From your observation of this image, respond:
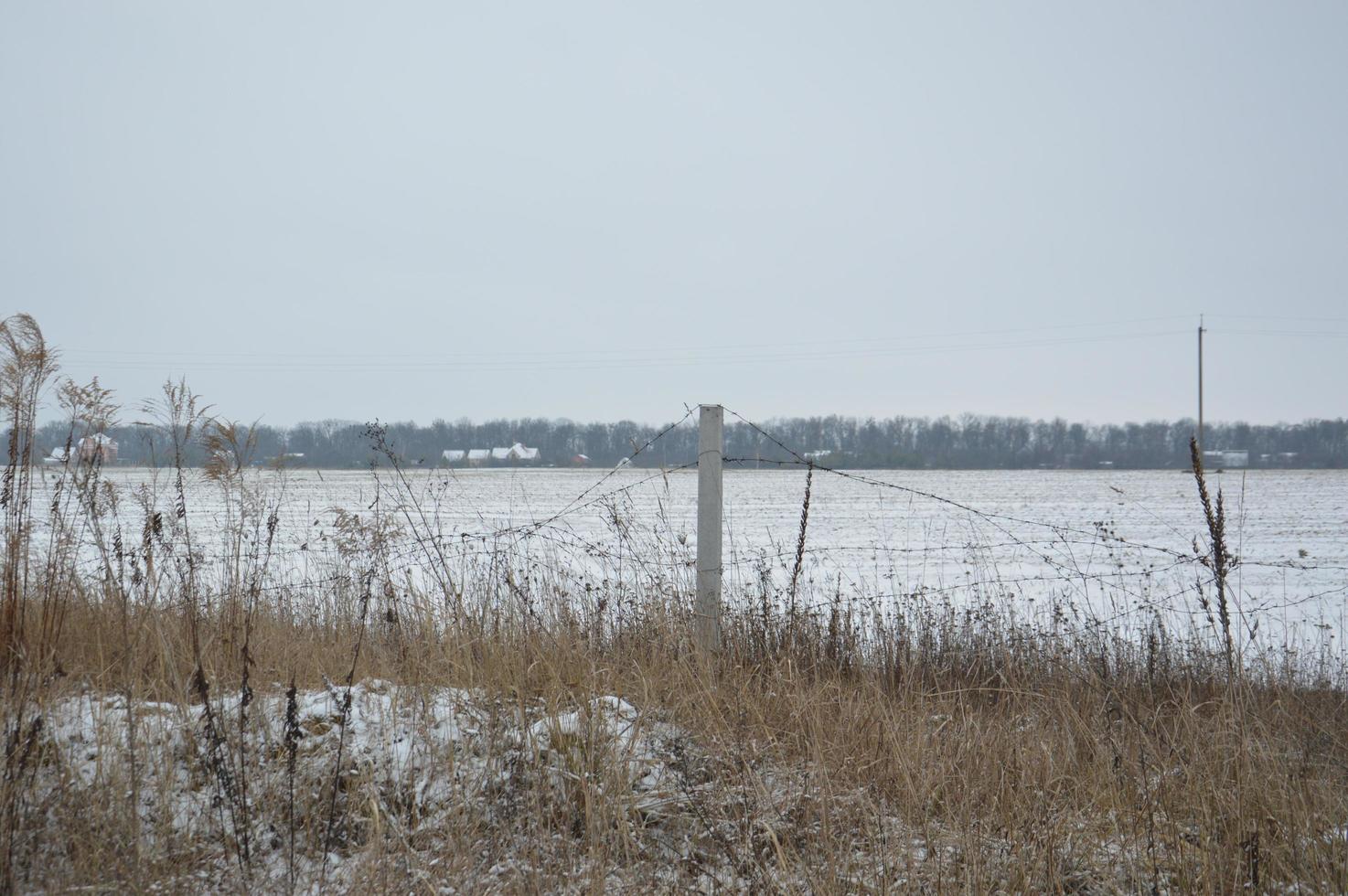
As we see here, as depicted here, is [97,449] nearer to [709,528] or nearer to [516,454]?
[709,528]

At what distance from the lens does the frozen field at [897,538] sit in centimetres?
686

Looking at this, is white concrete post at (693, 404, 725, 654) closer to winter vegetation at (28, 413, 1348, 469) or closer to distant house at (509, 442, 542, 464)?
distant house at (509, 442, 542, 464)

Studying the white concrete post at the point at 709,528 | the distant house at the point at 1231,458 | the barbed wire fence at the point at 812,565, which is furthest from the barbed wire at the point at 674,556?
the distant house at the point at 1231,458

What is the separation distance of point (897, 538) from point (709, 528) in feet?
46.1

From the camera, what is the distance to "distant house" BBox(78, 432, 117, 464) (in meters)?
4.35

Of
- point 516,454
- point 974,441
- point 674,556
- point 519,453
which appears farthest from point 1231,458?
point 674,556

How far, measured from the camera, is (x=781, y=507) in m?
28.1

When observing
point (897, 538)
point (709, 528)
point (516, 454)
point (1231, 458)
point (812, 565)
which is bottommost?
point (897, 538)

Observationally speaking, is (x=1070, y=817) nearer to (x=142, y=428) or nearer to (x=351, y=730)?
(x=351, y=730)

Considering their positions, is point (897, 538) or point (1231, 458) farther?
point (1231, 458)

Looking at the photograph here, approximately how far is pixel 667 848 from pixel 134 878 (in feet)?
5.55

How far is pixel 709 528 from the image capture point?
523 centimetres

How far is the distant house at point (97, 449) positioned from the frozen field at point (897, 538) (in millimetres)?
344

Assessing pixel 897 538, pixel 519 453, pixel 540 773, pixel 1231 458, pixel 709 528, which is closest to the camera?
pixel 540 773
